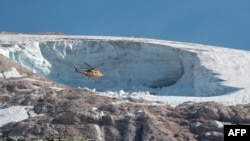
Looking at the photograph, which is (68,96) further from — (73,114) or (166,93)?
(166,93)

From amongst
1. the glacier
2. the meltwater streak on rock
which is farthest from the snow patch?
the meltwater streak on rock

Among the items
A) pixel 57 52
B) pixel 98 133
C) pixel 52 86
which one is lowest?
pixel 98 133

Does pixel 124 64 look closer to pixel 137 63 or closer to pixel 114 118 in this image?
pixel 137 63

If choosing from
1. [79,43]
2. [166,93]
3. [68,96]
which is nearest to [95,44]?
[79,43]

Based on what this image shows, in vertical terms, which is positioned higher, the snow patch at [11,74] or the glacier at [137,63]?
the glacier at [137,63]

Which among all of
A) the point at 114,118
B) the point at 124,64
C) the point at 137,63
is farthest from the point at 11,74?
the point at 114,118

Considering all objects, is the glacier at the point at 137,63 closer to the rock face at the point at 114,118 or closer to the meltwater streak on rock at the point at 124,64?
the meltwater streak on rock at the point at 124,64

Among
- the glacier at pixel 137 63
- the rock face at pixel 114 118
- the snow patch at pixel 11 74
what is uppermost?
the glacier at pixel 137 63

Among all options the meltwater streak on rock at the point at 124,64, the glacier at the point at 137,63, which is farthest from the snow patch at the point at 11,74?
the meltwater streak on rock at the point at 124,64
